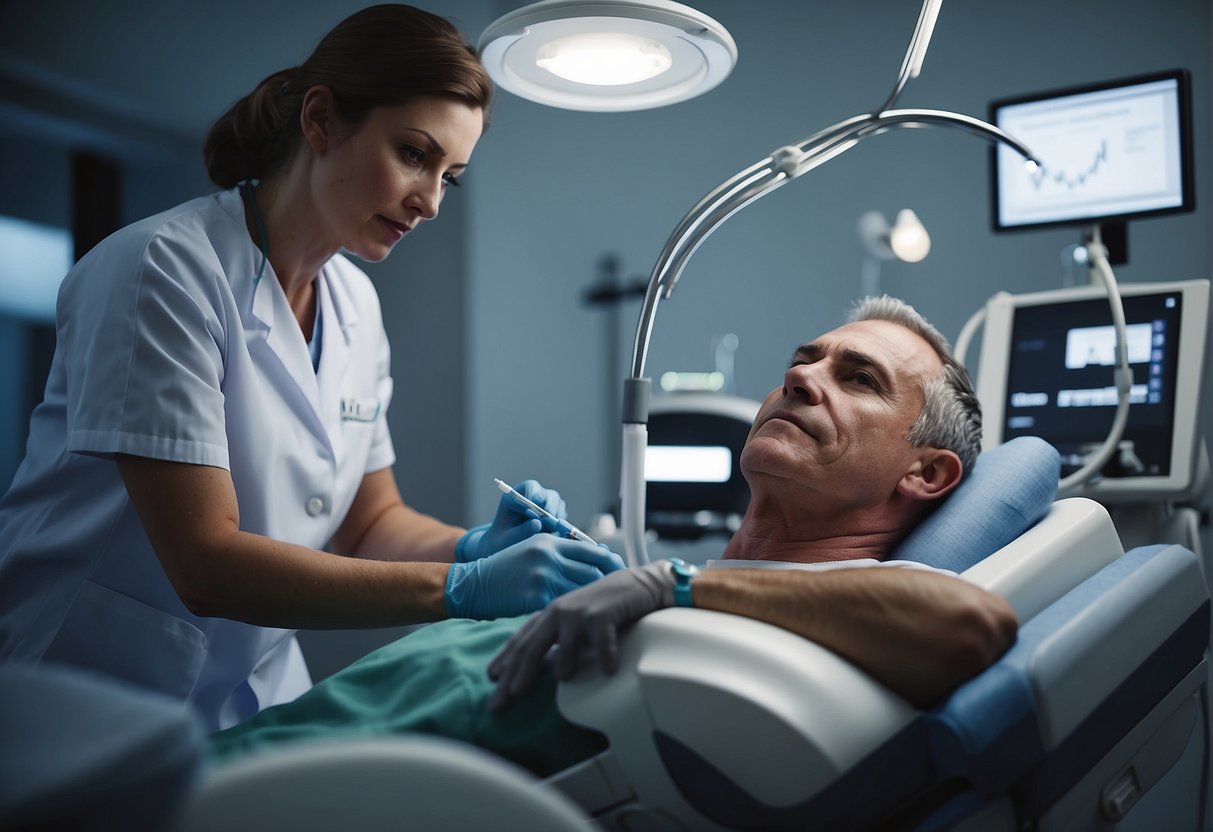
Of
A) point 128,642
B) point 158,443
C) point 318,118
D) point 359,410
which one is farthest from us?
point 359,410

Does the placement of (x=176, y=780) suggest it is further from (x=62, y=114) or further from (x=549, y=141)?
(x=549, y=141)

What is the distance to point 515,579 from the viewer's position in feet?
3.81

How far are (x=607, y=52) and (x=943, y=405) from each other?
79 cm

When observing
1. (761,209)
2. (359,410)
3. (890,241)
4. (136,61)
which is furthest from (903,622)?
(761,209)

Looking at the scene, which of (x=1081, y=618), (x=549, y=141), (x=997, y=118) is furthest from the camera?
(x=549, y=141)

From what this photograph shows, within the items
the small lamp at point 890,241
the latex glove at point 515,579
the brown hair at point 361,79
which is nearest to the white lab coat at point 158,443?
the brown hair at point 361,79

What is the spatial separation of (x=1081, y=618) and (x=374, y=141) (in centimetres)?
110

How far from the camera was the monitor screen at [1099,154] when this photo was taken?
189cm

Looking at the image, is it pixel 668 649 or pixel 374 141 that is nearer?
pixel 668 649

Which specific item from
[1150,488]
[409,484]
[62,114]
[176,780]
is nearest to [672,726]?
[176,780]

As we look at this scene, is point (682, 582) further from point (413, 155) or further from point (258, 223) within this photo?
point (258, 223)

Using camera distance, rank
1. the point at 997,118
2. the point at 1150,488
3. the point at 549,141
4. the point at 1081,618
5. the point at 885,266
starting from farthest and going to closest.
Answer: the point at 549,141, the point at 885,266, the point at 997,118, the point at 1150,488, the point at 1081,618

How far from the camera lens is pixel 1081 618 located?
99cm

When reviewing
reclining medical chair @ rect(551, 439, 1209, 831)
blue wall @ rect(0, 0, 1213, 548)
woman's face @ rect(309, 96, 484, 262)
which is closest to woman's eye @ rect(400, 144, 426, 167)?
woman's face @ rect(309, 96, 484, 262)
